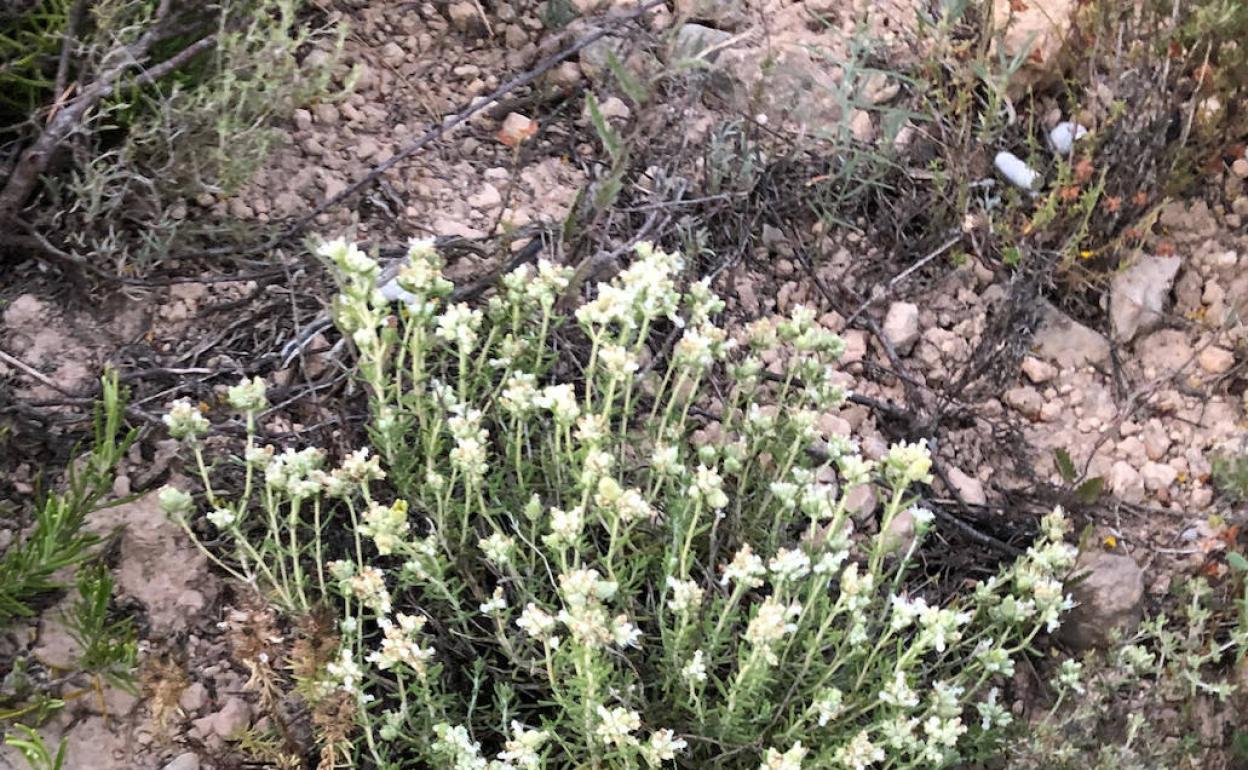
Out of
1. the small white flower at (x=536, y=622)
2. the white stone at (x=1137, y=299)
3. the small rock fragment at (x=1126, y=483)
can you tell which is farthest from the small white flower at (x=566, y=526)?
the white stone at (x=1137, y=299)

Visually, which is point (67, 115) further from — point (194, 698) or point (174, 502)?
point (194, 698)

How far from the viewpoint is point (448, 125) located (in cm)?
319

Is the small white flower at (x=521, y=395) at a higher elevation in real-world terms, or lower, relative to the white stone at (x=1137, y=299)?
higher

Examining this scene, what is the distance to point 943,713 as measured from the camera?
215 cm

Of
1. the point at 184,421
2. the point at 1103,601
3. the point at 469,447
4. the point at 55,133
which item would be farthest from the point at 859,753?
the point at 55,133

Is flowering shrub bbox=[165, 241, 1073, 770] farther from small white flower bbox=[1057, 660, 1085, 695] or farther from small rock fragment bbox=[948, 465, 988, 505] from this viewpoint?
small rock fragment bbox=[948, 465, 988, 505]

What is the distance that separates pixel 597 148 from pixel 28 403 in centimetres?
160

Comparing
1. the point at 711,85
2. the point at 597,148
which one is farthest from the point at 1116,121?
the point at 597,148

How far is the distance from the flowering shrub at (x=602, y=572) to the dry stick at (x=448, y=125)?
0.63 m

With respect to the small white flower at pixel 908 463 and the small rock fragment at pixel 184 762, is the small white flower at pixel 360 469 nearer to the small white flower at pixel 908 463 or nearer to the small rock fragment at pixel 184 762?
the small rock fragment at pixel 184 762

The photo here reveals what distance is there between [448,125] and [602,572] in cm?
140

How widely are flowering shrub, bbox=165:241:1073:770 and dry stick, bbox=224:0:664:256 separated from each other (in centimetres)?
63

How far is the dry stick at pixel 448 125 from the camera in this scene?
2.97 meters

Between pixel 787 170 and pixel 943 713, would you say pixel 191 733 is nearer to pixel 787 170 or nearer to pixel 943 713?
pixel 943 713
